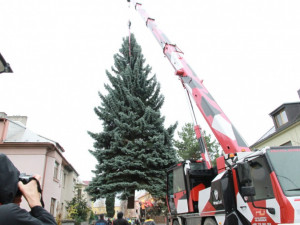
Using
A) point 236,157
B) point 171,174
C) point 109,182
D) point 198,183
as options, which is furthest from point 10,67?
point 236,157

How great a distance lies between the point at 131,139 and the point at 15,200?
43.9 ft

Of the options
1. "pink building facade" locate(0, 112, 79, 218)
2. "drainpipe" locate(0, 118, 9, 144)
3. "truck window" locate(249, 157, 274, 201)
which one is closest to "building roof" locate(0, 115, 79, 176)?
"pink building facade" locate(0, 112, 79, 218)

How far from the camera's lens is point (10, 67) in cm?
1110

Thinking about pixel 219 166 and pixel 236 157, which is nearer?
pixel 236 157

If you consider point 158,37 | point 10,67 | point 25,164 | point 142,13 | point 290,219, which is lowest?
point 290,219

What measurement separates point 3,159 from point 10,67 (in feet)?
36.8

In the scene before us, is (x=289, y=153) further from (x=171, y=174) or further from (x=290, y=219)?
(x=171, y=174)

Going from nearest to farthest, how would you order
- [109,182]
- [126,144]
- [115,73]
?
[109,182] < [126,144] < [115,73]

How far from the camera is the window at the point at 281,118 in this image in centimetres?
1789

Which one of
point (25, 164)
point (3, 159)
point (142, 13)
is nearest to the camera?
point (3, 159)

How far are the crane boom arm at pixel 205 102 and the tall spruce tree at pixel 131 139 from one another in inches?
219

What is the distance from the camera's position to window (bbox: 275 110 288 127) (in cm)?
1789

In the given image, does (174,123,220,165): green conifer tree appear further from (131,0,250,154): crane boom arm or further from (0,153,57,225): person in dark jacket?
(0,153,57,225): person in dark jacket

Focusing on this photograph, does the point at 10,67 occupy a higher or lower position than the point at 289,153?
higher
